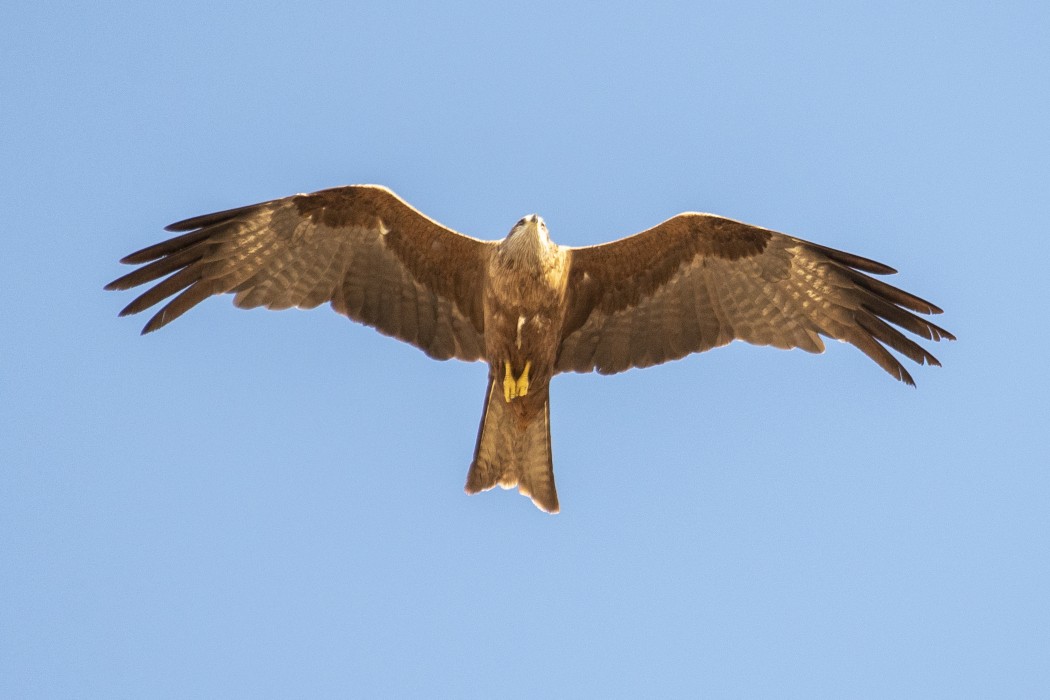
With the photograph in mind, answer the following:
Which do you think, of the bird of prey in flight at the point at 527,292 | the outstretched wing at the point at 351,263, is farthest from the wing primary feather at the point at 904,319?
the outstretched wing at the point at 351,263

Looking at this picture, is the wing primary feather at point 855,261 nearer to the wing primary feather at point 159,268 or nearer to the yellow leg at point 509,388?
the yellow leg at point 509,388

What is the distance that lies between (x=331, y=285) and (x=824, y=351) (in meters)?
4.27

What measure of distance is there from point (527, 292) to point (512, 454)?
1476 millimetres

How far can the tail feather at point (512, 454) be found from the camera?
10109 mm

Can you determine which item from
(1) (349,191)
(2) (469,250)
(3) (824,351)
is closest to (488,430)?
(2) (469,250)

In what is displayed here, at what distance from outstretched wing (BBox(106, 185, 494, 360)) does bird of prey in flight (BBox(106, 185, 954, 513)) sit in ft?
0.04

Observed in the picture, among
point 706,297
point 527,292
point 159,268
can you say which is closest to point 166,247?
point 159,268

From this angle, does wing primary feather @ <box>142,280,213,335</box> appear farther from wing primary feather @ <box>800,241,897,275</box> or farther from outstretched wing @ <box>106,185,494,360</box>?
wing primary feather @ <box>800,241,897,275</box>

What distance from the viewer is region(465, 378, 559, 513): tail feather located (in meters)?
10.1

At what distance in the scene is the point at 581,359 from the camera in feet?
34.6

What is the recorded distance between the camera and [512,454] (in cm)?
1020

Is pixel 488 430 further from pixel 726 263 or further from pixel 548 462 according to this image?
pixel 726 263

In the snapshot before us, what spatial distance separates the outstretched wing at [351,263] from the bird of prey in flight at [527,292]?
0.01 m

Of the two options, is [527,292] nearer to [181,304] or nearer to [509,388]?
[509,388]
